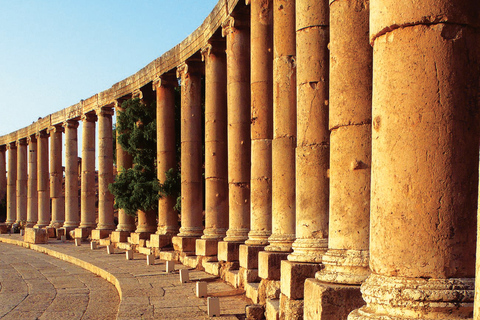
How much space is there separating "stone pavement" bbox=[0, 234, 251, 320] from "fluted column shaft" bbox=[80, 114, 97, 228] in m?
9.51

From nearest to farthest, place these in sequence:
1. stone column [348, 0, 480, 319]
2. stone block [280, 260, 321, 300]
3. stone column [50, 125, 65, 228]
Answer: stone column [348, 0, 480, 319] → stone block [280, 260, 321, 300] → stone column [50, 125, 65, 228]

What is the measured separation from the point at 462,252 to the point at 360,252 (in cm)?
311

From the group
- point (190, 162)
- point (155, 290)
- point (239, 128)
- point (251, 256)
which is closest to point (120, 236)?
point (190, 162)

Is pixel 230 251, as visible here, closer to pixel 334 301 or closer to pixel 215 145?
pixel 215 145

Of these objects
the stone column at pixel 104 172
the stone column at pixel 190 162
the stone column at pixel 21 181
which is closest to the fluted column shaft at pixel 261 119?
the stone column at pixel 190 162

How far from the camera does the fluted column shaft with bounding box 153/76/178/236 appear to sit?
26328 millimetres

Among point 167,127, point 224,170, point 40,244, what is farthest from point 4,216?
point 224,170

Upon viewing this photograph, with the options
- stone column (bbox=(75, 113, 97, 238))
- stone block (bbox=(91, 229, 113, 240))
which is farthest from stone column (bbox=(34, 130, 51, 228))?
stone block (bbox=(91, 229, 113, 240))

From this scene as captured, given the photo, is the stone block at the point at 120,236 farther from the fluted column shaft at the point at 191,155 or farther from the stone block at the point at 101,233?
the fluted column shaft at the point at 191,155

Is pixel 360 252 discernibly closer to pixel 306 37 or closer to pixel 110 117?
pixel 306 37

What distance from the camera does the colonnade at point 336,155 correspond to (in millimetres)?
5633

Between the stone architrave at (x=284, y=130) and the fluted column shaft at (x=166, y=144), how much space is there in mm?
12916

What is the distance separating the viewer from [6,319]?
14.1 m

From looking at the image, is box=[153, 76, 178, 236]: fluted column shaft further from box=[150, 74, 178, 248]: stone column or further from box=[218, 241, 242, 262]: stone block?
box=[218, 241, 242, 262]: stone block
